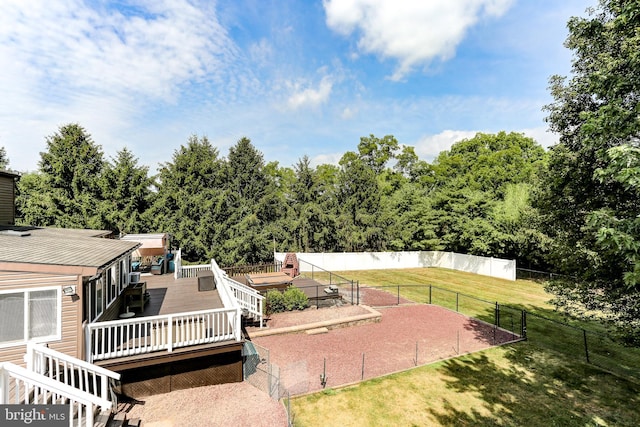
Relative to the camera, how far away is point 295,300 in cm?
1576

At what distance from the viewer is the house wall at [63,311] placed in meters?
6.50

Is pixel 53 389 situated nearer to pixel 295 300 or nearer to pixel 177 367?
pixel 177 367

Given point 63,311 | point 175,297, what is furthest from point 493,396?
point 175,297

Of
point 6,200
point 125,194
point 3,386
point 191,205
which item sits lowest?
point 3,386

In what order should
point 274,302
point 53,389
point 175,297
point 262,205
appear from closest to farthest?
point 53,389 < point 175,297 < point 274,302 < point 262,205

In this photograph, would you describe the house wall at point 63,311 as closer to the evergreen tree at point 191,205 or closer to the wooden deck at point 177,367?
the wooden deck at point 177,367

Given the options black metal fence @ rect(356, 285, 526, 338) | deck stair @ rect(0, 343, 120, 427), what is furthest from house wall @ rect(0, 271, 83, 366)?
black metal fence @ rect(356, 285, 526, 338)

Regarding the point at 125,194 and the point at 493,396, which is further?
the point at 125,194

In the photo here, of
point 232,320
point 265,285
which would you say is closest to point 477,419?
point 232,320

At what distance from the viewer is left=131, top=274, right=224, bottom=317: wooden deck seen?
1084cm

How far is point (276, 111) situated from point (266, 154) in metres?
5.13

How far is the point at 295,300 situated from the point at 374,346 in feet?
16.6

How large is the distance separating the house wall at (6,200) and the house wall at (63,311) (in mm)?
8534

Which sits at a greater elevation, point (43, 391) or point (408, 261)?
point (43, 391)
